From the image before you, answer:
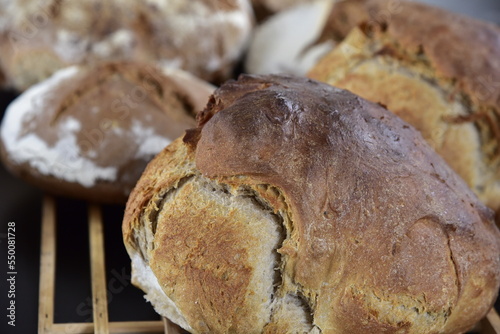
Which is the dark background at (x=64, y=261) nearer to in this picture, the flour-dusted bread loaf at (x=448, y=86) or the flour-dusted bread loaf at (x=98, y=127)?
the flour-dusted bread loaf at (x=98, y=127)

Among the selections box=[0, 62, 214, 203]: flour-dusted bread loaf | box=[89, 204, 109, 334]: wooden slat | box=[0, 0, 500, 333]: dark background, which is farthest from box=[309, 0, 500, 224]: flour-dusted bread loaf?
box=[89, 204, 109, 334]: wooden slat

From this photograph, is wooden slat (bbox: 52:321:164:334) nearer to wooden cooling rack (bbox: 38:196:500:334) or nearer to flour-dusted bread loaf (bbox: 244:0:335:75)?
wooden cooling rack (bbox: 38:196:500:334)

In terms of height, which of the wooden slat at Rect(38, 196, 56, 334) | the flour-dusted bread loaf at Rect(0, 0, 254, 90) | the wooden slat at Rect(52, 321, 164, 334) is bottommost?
the wooden slat at Rect(52, 321, 164, 334)

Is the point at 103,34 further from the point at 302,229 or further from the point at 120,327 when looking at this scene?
the point at 302,229

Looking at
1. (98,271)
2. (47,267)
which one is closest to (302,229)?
(98,271)

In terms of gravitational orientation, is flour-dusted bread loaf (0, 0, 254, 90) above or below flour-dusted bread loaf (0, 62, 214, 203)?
above

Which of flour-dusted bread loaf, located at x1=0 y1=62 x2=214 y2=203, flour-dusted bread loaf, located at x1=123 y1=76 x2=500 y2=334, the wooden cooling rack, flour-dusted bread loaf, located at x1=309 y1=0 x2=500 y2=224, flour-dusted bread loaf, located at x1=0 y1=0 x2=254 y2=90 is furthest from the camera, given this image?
flour-dusted bread loaf, located at x1=0 y1=0 x2=254 y2=90

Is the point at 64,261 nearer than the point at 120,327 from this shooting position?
No
